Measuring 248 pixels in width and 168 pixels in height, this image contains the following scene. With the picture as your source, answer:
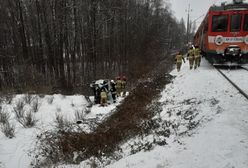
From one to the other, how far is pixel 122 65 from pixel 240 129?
3132cm

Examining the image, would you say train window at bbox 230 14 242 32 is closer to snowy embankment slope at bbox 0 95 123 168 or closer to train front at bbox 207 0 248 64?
train front at bbox 207 0 248 64

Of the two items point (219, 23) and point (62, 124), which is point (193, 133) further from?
point (219, 23)

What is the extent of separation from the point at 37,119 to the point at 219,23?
11490 millimetres

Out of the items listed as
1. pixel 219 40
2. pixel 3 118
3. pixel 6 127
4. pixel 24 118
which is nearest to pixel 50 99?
pixel 24 118

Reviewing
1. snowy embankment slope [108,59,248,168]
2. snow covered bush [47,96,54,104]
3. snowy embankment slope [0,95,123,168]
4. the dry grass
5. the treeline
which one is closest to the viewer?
snowy embankment slope [108,59,248,168]

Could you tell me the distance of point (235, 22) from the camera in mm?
13641

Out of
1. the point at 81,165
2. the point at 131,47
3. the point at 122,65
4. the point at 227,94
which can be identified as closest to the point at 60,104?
the point at 81,165

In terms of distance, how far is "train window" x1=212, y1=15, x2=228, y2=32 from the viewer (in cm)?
1368

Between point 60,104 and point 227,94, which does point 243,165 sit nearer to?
point 227,94

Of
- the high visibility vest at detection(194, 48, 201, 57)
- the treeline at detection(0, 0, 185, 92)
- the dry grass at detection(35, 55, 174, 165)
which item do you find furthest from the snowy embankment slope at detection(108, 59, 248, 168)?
the treeline at detection(0, 0, 185, 92)

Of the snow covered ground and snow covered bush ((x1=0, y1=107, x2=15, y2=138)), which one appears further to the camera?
snow covered bush ((x1=0, y1=107, x2=15, y2=138))

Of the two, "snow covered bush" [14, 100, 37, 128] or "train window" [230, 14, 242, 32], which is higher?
"train window" [230, 14, 242, 32]

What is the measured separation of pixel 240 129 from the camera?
5.33 meters

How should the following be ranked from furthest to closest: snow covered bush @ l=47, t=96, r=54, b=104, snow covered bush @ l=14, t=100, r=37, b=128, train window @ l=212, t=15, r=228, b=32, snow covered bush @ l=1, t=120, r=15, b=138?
1. train window @ l=212, t=15, r=228, b=32
2. snow covered bush @ l=47, t=96, r=54, b=104
3. snow covered bush @ l=14, t=100, r=37, b=128
4. snow covered bush @ l=1, t=120, r=15, b=138
